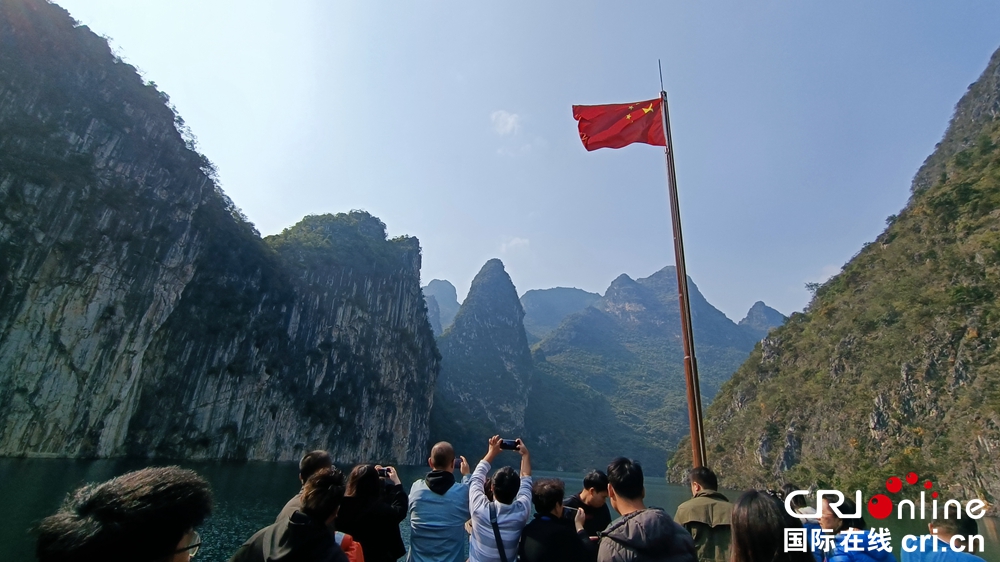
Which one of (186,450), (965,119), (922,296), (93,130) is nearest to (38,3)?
(93,130)

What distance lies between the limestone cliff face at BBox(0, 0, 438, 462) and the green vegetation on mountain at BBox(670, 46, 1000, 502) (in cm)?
4521

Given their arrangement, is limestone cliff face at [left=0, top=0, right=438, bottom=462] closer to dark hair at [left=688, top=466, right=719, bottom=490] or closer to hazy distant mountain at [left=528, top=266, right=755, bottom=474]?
dark hair at [left=688, top=466, right=719, bottom=490]

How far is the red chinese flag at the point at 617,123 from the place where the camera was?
21.7ft

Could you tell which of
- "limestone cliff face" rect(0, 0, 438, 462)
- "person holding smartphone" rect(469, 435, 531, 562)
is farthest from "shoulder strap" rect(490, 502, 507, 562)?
"limestone cliff face" rect(0, 0, 438, 462)

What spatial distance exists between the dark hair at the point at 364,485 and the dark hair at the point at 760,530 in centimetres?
229

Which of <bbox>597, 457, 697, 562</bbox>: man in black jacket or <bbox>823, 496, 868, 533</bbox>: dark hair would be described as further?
<bbox>823, 496, 868, 533</bbox>: dark hair

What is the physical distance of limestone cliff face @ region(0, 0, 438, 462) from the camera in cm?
2864

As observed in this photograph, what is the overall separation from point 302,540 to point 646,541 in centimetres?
165

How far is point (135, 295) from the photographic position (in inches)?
1345

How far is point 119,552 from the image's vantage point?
1.38 m

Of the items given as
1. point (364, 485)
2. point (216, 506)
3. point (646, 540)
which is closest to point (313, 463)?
point (364, 485)

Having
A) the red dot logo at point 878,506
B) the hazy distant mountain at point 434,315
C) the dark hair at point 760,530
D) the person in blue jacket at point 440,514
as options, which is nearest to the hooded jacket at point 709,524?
the dark hair at point 760,530

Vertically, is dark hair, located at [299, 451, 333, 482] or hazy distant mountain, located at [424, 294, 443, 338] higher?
hazy distant mountain, located at [424, 294, 443, 338]

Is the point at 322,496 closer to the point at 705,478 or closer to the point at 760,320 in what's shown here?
the point at 705,478
